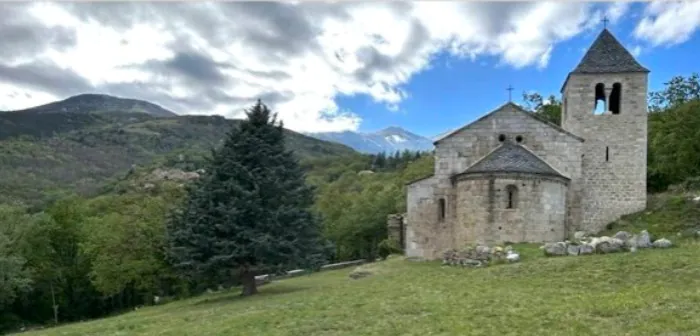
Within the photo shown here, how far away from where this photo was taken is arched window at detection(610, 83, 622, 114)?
3030 centimetres

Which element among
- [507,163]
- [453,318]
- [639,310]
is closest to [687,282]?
[639,310]

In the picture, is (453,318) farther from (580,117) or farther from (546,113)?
(546,113)

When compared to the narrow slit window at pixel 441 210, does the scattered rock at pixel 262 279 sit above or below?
below

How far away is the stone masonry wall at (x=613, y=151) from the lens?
29953mm

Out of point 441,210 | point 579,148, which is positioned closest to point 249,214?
point 441,210

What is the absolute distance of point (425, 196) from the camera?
101 feet

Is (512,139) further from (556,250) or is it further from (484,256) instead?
(556,250)

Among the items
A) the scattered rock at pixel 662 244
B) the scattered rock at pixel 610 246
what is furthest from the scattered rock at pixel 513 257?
the scattered rock at pixel 662 244

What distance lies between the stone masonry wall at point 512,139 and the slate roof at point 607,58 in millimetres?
3914

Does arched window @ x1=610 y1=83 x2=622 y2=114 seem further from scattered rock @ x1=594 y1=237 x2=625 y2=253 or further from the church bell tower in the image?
scattered rock @ x1=594 y1=237 x2=625 y2=253

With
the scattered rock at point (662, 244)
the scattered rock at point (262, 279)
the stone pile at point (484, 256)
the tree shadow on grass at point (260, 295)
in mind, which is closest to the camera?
the scattered rock at point (662, 244)

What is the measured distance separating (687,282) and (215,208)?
15.6 meters

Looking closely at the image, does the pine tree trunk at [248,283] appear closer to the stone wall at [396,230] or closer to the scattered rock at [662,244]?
the scattered rock at [662,244]

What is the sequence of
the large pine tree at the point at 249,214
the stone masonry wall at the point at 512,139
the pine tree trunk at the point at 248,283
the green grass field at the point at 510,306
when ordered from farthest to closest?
the stone masonry wall at the point at 512,139, the pine tree trunk at the point at 248,283, the large pine tree at the point at 249,214, the green grass field at the point at 510,306
